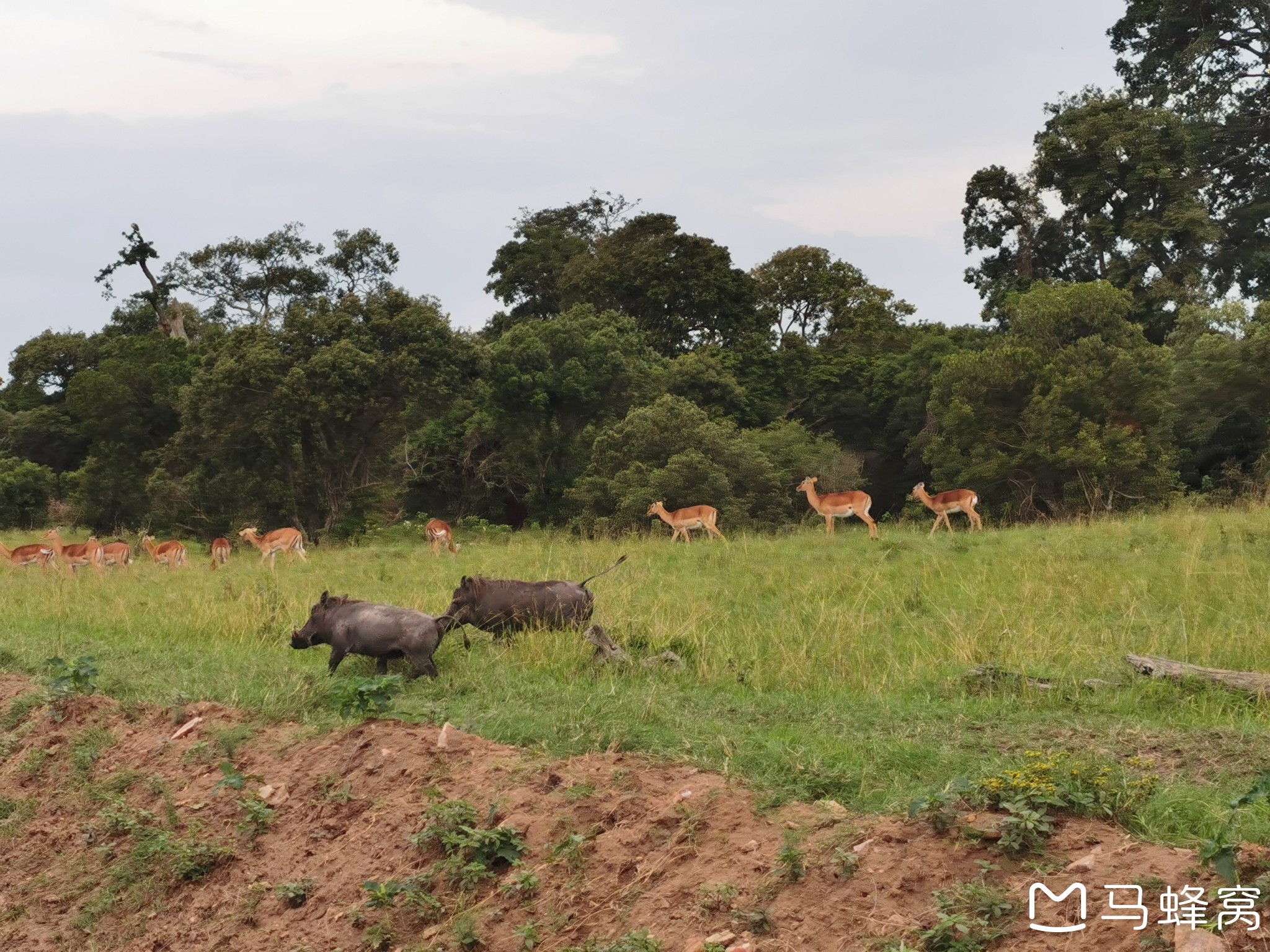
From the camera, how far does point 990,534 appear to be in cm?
1898

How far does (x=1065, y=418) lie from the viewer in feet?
84.4

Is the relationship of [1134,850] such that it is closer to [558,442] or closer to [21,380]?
[558,442]

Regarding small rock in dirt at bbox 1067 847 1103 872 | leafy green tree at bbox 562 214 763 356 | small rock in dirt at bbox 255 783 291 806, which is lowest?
small rock in dirt at bbox 255 783 291 806

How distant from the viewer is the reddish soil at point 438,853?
16.5 feet

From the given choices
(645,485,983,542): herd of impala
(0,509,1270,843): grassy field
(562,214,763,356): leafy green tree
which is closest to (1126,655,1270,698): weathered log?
(0,509,1270,843): grassy field

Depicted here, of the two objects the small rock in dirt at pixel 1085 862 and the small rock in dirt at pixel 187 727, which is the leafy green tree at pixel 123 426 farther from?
the small rock in dirt at pixel 1085 862

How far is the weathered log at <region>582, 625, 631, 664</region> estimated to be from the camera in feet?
31.7

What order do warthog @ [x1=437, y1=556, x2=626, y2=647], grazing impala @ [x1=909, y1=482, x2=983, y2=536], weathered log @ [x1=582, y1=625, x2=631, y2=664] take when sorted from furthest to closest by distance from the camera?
grazing impala @ [x1=909, y1=482, x2=983, y2=536], warthog @ [x1=437, y1=556, x2=626, y2=647], weathered log @ [x1=582, y1=625, x2=631, y2=664]

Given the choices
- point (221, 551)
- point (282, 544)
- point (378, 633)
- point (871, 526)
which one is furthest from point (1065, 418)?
point (378, 633)

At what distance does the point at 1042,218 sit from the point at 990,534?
25.0 meters

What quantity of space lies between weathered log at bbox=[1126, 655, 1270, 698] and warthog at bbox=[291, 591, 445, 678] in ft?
16.8

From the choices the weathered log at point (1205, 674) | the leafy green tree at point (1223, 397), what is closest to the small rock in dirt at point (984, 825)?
the weathered log at point (1205, 674)

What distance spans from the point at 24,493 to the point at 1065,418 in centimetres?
3026

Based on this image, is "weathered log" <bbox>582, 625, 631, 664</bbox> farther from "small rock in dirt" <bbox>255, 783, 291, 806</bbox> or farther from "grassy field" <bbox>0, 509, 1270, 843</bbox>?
"small rock in dirt" <bbox>255, 783, 291, 806</bbox>
